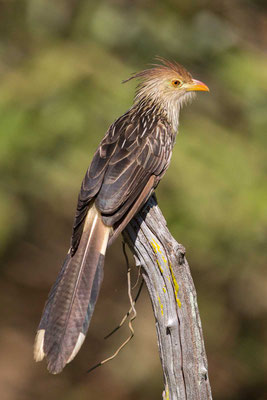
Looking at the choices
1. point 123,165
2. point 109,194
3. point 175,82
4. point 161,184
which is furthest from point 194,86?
point 109,194

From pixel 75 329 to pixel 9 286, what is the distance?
6.21 meters

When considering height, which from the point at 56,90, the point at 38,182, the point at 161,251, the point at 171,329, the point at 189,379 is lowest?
the point at 189,379

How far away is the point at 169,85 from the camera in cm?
619

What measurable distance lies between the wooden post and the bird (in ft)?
1.29

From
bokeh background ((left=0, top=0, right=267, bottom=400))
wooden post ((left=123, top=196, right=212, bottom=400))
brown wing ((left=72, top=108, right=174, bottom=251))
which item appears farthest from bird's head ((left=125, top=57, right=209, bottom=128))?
wooden post ((left=123, top=196, right=212, bottom=400))

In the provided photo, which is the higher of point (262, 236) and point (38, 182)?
A: point (38, 182)

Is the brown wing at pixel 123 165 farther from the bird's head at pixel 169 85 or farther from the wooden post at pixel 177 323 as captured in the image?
the wooden post at pixel 177 323

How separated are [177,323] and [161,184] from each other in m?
3.19

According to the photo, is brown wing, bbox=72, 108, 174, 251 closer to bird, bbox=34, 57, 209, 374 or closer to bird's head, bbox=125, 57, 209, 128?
bird, bbox=34, 57, 209, 374

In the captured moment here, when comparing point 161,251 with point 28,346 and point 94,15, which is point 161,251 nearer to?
point 94,15

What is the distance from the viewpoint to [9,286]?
33.0 ft

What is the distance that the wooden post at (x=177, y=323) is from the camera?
404 cm

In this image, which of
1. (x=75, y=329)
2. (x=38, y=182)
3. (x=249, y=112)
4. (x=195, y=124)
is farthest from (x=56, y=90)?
(x=75, y=329)

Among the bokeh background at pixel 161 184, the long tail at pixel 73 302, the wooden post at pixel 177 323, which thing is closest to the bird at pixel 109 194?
the long tail at pixel 73 302
